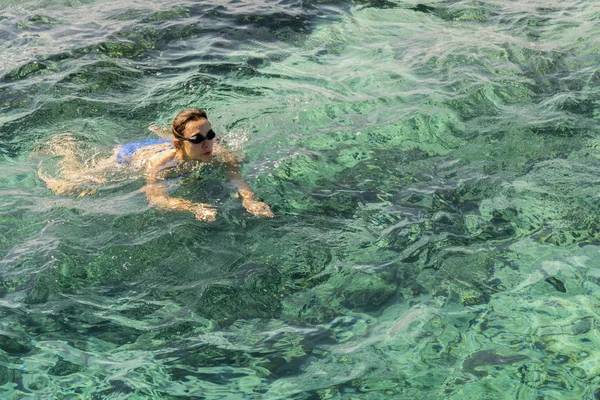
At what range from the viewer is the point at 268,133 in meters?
7.21

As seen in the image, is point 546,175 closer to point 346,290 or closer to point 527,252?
point 527,252

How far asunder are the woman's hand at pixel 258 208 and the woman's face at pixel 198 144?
0.61 meters

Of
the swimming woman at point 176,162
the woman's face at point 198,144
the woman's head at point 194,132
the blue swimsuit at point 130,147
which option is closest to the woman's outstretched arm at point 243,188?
the swimming woman at point 176,162

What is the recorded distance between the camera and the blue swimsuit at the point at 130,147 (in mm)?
6523

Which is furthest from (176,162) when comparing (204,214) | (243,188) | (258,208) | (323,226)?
(323,226)

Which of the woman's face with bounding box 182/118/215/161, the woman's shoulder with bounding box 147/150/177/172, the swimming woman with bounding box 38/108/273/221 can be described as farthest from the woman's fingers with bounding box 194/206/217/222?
the woman's shoulder with bounding box 147/150/177/172

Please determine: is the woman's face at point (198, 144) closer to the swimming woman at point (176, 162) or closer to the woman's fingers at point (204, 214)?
the swimming woman at point (176, 162)

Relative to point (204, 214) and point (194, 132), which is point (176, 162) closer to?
point (194, 132)

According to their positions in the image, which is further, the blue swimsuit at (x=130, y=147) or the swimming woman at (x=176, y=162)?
the blue swimsuit at (x=130, y=147)

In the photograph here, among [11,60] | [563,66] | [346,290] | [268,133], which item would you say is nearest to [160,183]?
[268,133]

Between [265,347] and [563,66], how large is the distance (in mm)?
5674

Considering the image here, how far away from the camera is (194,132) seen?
5.91 metres

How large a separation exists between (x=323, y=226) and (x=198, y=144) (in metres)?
1.32

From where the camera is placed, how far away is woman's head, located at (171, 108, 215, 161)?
5.91 meters
